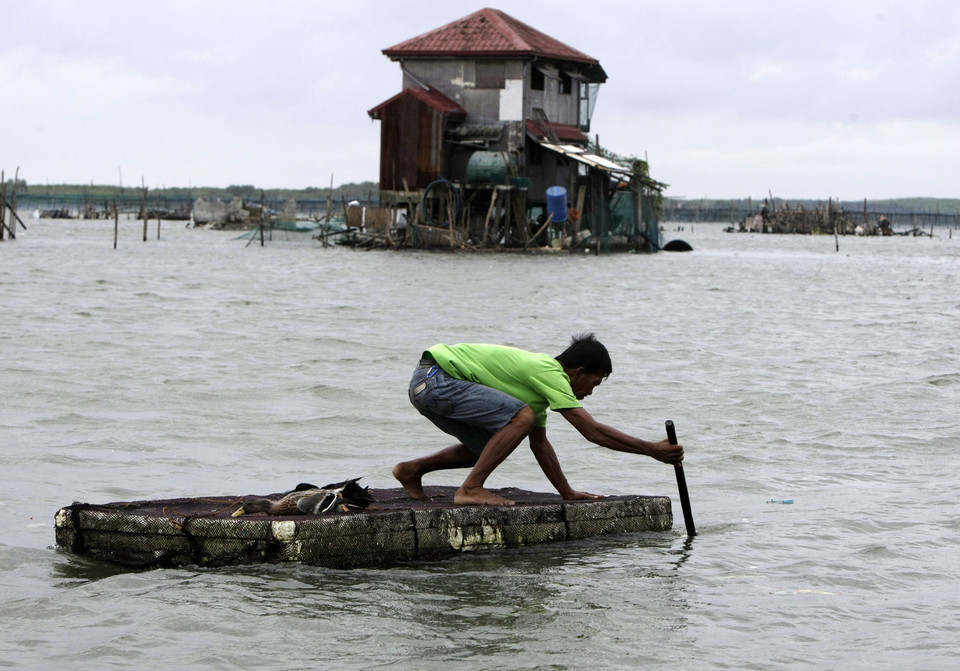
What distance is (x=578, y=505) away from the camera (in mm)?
6633

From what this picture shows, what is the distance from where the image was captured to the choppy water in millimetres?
5184

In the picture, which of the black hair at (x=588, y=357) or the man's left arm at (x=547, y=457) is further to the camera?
the man's left arm at (x=547, y=457)

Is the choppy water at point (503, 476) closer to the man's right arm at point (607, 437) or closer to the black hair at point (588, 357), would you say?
the man's right arm at point (607, 437)

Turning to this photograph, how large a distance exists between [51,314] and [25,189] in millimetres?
124449

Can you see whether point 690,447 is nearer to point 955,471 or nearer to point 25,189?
point 955,471

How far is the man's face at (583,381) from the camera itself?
6.24m

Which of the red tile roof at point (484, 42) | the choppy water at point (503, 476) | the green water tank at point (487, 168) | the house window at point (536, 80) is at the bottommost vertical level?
the choppy water at point (503, 476)

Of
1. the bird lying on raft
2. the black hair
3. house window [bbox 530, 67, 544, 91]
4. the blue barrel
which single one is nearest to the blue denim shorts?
the black hair

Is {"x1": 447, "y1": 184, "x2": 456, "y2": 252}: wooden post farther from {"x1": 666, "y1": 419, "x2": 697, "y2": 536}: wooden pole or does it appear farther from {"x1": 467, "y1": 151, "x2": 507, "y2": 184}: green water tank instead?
{"x1": 666, "y1": 419, "x2": 697, "y2": 536}: wooden pole

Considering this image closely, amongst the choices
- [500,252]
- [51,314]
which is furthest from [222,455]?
[500,252]

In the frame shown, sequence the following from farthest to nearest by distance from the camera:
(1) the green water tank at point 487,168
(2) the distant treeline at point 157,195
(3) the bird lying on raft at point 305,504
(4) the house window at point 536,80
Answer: (2) the distant treeline at point 157,195
(4) the house window at point 536,80
(1) the green water tank at point 487,168
(3) the bird lying on raft at point 305,504

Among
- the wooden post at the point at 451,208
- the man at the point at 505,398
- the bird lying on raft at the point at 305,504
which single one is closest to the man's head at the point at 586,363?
the man at the point at 505,398

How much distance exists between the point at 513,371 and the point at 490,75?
3535 centimetres

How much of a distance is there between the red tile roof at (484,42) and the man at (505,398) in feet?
112
